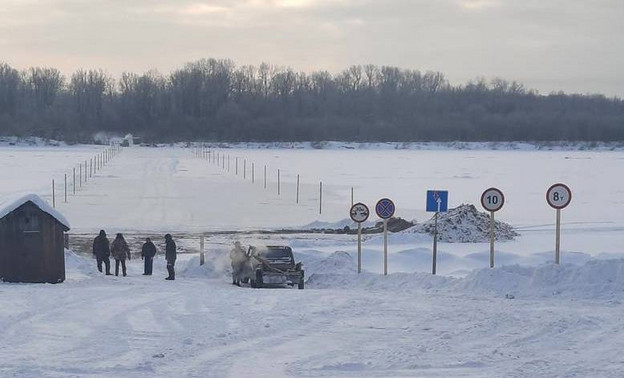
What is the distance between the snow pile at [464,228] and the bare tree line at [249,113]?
131 meters

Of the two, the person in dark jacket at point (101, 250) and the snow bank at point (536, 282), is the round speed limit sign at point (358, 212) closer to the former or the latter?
the snow bank at point (536, 282)

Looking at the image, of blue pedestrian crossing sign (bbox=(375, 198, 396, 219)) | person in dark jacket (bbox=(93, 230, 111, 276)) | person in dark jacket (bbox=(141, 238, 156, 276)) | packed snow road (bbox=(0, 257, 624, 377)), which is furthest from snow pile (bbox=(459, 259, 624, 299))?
person in dark jacket (bbox=(93, 230, 111, 276))

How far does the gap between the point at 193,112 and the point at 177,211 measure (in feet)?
474

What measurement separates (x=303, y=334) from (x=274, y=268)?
9324 millimetres

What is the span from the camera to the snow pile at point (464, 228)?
104 feet

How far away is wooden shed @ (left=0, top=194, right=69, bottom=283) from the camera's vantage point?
21.6 metres

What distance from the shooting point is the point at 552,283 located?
18.0 m

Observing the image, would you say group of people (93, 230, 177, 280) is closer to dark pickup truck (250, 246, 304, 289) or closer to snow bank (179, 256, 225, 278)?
snow bank (179, 256, 225, 278)

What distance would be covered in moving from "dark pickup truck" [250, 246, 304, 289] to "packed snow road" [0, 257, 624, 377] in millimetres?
3706

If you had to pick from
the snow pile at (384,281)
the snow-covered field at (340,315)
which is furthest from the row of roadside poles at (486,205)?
the snow-covered field at (340,315)

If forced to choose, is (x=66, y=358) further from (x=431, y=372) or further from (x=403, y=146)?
(x=403, y=146)

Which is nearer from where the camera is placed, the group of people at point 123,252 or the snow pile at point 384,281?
the snow pile at point 384,281

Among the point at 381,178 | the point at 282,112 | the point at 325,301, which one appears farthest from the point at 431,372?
the point at 282,112

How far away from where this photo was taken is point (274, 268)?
74.5 feet
